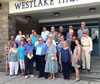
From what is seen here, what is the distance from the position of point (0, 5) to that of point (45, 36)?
3.06 metres

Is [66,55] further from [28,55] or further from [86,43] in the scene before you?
[28,55]

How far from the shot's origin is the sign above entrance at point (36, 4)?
18.2 feet

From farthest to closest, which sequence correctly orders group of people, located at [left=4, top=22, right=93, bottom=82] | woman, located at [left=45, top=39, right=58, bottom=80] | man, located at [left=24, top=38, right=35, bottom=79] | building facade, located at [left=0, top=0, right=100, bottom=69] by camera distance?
1. building facade, located at [left=0, top=0, right=100, bottom=69]
2. man, located at [left=24, top=38, right=35, bottom=79]
3. woman, located at [left=45, top=39, right=58, bottom=80]
4. group of people, located at [left=4, top=22, right=93, bottom=82]

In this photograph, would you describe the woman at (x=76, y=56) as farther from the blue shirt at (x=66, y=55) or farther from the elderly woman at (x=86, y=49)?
the elderly woman at (x=86, y=49)

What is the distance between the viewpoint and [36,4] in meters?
6.14

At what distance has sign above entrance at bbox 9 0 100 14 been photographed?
5544mm

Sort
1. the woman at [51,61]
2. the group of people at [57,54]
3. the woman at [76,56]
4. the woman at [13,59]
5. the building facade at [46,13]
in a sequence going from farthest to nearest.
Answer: the building facade at [46,13] < the woman at [13,59] < the woman at [51,61] < the group of people at [57,54] < the woman at [76,56]

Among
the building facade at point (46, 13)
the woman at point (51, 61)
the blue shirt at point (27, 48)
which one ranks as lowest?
the woman at point (51, 61)

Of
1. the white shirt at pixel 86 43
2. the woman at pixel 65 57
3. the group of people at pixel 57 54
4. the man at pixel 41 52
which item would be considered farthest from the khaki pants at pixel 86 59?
the man at pixel 41 52

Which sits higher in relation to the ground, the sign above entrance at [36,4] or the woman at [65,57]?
the sign above entrance at [36,4]

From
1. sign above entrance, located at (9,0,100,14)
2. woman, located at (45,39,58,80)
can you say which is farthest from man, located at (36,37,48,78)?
sign above entrance, located at (9,0,100,14)

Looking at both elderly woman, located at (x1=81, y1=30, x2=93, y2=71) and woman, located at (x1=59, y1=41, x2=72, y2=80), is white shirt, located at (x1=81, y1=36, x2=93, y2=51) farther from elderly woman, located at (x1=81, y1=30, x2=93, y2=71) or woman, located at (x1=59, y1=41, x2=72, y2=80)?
woman, located at (x1=59, y1=41, x2=72, y2=80)

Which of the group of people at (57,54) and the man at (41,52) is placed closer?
the group of people at (57,54)

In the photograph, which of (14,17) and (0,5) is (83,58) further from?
(0,5)
